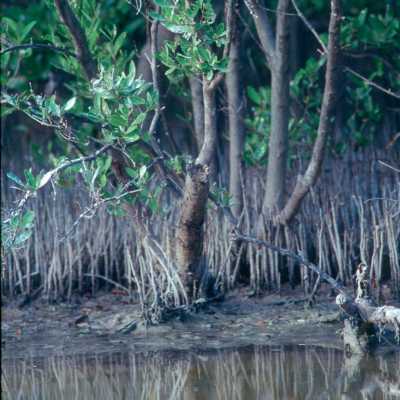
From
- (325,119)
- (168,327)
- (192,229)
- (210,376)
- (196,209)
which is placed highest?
(325,119)

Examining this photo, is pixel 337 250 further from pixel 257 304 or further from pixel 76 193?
pixel 76 193

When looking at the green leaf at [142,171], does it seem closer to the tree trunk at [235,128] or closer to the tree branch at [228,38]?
the tree branch at [228,38]

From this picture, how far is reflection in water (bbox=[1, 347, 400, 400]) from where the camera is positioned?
4.65m

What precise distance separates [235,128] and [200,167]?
126cm

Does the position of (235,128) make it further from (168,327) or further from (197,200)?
(168,327)

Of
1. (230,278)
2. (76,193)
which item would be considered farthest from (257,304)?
(76,193)

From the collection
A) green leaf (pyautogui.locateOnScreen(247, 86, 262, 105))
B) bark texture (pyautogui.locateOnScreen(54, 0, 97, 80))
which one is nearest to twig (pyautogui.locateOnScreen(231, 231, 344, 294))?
bark texture (pyautogui.locateOnScreen(54, 0, 97, 80))

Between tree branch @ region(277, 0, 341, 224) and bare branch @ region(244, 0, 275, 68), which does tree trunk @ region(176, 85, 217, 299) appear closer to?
tree branch @ region(277, 0, 341, 224)

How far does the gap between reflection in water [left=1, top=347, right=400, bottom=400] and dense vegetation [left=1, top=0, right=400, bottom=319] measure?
2.32ft

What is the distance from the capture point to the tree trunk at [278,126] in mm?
6000

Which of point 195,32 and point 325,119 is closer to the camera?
point 195,32

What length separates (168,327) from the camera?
19.0ft

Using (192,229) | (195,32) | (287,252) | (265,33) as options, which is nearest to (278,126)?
(265,33)

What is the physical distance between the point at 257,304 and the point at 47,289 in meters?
1.59
